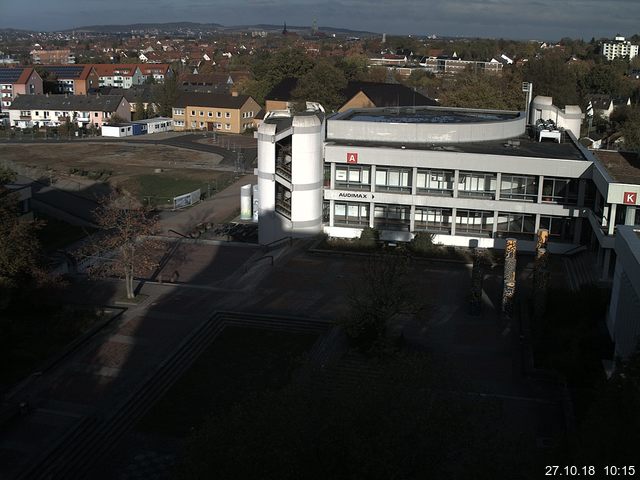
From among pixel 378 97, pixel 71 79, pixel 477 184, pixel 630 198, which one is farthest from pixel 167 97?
pixel 630 198

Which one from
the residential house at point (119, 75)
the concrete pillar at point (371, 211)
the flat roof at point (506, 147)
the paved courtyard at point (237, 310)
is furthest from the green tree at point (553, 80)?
the residential house at point (119, 75)

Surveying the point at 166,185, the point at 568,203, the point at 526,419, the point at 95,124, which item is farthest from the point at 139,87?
the point at 526,419

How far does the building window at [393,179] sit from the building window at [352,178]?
0.61 m

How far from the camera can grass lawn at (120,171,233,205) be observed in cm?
5488

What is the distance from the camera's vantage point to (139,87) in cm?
10919

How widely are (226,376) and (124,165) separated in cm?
4872

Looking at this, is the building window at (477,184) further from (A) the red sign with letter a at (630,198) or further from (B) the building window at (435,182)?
(A) the red sign with letter a at (630,198)

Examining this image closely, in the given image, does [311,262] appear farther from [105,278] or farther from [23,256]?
[23,256]

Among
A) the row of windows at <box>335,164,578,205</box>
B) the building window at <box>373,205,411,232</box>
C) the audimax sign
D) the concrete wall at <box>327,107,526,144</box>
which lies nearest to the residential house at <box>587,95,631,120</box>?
the concrete wall at <box>327,107,526,144</box>

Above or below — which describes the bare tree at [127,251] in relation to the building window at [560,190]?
below

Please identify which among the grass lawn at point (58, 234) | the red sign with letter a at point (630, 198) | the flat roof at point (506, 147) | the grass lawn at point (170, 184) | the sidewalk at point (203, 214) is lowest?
the grass lawn at point (170, 184)

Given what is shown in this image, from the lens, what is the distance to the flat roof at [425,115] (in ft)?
146

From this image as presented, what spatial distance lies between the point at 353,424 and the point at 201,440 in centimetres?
274

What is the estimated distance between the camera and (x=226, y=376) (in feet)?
77.3
